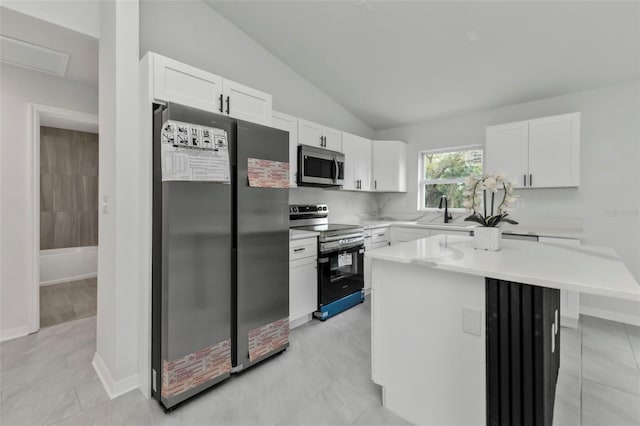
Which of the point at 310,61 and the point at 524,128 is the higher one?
the point at 310,61

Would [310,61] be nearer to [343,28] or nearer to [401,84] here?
[343,28]

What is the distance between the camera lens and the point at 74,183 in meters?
4.62

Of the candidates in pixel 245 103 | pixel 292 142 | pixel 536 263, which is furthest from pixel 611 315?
pixel 245 103

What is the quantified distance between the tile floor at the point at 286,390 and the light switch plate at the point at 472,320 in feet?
2.33

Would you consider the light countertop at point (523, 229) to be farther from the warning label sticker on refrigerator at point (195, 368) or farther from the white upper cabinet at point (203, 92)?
the warning label sticker on refrigerator at point (195, 368)

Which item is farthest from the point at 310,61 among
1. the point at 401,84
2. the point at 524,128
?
the point at 524,128

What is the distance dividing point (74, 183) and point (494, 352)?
5911 mm

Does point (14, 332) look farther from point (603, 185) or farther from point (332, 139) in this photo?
point (603, 185)

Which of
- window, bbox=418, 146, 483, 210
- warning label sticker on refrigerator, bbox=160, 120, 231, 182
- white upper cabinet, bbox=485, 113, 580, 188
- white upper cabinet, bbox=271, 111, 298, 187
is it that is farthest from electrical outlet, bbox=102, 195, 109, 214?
window, bbox=418, 146, 483, 210

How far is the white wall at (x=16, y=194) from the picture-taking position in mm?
2559

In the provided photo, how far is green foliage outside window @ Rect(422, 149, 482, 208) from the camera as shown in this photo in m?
4.15

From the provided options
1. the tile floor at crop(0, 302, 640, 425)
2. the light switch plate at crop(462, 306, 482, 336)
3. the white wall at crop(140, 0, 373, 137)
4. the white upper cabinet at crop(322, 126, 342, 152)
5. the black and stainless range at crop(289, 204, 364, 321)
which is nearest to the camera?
the light switch plate at crop(462, 306, 482, 336)

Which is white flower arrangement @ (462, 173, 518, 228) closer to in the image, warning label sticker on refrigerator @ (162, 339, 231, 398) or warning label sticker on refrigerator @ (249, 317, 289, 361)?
warning label sticker on refrigerator @ (249, 317, 289, 361)

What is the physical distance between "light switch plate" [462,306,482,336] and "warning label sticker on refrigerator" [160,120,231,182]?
1591 mm
